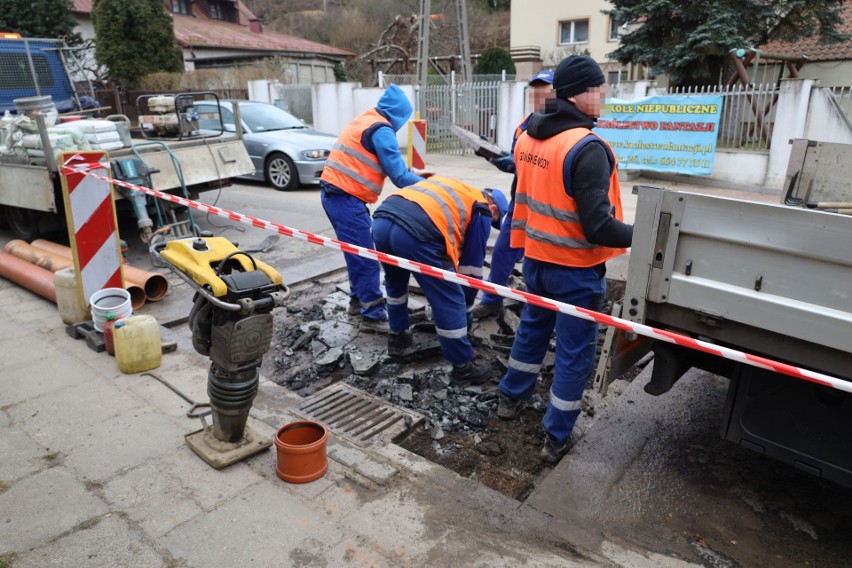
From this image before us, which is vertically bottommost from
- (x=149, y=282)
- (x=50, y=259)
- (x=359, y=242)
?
(x=149, y=282)

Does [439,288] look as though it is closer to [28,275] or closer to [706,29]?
[28,275]

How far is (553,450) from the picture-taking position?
3.31 m

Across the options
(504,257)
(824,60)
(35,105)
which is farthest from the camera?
(824,60)

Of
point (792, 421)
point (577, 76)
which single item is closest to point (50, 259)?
point (577, 76)

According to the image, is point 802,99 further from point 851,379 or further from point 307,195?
point 851,379

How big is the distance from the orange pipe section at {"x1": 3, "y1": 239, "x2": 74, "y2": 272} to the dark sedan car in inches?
182

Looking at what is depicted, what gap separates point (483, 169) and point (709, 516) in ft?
37.4

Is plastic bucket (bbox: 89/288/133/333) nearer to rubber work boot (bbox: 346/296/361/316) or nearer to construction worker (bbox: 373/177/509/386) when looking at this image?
rubber work boot (bbox: 346/296/361/316)

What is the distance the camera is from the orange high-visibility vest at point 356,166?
16.1 feet

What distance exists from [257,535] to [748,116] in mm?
11391

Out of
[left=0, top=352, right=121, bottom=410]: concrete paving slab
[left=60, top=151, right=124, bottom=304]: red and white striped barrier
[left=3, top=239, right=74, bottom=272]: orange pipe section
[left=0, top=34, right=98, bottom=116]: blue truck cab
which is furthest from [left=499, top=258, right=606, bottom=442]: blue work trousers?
[left=0, top=34, right=98, bottom=116]: blue truck cab

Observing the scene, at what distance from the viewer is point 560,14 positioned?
1131 inches

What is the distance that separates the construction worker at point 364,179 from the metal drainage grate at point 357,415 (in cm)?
107

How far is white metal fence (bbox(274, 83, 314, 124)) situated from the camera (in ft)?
61.0
